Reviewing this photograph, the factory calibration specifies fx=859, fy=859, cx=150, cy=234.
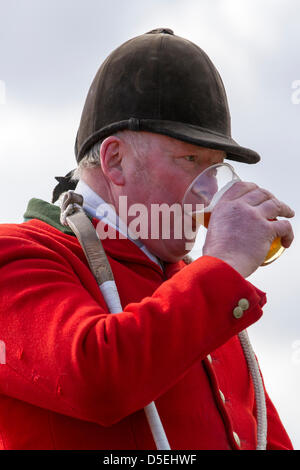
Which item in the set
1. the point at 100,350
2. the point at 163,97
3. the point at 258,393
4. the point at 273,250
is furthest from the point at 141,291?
the point at 163,97

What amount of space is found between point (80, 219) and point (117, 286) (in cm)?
40

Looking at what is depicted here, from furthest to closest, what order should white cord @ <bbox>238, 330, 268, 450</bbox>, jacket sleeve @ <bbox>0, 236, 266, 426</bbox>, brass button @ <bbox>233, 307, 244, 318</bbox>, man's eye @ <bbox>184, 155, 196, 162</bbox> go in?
man's eye @ <bbox>184, 155, 196, 162</bbox> → white cord @ <bbox>238, 330, 268, 450</bbox> → brass button @ <bbox>233, 307, 244, 318</bbox> → jacket sleeve @ <bbox>0, 236, 266, 426</bbox>

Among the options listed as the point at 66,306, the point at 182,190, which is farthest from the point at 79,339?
the point at 182,190

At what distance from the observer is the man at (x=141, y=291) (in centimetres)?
356

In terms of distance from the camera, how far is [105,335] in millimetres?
3566

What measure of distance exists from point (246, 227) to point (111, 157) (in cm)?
120

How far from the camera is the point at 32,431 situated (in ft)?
12.6

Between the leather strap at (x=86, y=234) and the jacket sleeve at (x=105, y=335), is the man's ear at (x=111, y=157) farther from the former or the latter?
the jacket sleeve at (x=105, y=335)

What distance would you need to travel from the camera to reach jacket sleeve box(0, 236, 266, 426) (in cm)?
351

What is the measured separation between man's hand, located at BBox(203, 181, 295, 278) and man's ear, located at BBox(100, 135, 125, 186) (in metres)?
0.90

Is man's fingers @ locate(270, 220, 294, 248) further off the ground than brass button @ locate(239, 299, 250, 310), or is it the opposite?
man's fingers @ locate(270, 220, 294, 248)

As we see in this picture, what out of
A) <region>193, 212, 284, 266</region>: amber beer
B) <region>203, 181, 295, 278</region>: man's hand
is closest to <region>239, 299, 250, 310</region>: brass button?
<region>203, 181, 295, 278</region>: man's hand

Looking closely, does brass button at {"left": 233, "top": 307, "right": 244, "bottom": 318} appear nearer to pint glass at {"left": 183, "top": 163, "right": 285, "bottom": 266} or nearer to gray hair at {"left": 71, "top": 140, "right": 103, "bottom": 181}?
pint glass at {"left": 183, "top": 163, "right": 285, "bottom": 266}
